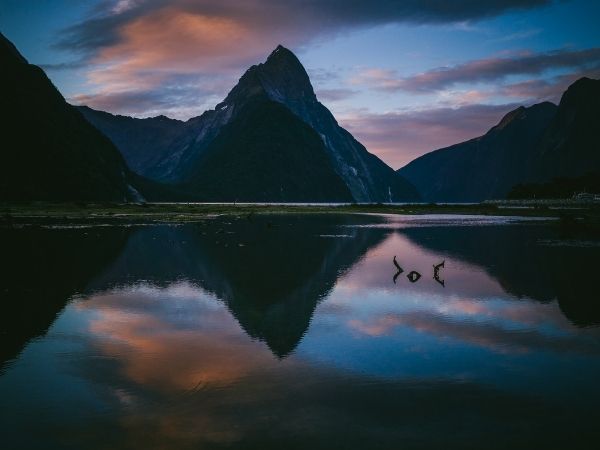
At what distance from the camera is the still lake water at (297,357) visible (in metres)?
11.4

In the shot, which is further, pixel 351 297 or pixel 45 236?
pixel 45 236

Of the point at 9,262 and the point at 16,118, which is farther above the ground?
the point at 16,118

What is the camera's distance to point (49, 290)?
28.5 m

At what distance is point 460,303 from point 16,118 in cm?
19070

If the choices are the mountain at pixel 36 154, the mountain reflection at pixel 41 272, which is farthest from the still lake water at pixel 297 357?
the mountain at pixel 36 154

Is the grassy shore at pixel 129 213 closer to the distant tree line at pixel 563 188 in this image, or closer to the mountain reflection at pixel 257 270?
the distant tree line at pixel 563 188

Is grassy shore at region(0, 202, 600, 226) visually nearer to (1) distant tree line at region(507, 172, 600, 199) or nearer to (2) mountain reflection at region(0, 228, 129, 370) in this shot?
(1) distant tree line at region(507, 172, 600, 199)

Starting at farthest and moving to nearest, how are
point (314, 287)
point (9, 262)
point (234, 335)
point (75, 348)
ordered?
point (9, 262) → point (314, 287) → point (234, 335) → point (75, 348)

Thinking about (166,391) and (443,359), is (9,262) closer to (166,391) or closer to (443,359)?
(166,391)

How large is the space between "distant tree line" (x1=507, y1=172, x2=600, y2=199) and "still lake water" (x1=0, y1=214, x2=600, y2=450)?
144 metres

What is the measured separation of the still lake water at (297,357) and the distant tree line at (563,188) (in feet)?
473

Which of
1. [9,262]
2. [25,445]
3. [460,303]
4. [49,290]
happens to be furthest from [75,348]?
[9,262]

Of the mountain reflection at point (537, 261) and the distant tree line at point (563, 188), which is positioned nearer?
the mountain reflection at point (537, 261)

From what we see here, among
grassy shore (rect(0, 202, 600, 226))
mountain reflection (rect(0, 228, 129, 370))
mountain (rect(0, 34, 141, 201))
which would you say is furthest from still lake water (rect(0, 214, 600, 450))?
mountain (rect(0, 34, 141, 201))
